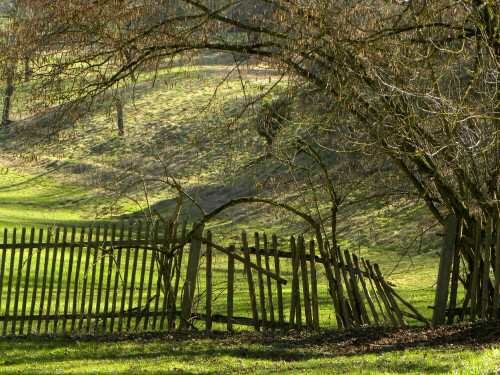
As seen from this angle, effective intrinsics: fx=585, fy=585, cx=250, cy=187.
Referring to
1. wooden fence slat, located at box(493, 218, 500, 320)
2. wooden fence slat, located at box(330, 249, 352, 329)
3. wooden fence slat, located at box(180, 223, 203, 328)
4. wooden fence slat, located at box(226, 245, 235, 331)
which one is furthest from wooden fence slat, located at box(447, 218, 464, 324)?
wooden fence slat, located at box(180, 223, 203, 328)

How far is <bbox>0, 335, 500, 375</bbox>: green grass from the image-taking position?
18.0ft

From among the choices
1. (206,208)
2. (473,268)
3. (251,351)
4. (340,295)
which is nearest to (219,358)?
(251,351)

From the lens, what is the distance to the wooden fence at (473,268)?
743 cm

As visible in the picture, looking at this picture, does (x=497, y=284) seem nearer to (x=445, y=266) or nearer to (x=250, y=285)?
(x=445, y=266)

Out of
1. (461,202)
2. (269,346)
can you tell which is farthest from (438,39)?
(269,346)

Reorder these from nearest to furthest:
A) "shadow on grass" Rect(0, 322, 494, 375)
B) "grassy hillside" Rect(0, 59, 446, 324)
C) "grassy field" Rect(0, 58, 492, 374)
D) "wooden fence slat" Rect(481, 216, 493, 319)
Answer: "shadow on grass" Rect(0, 322, 494, 375) → "grassy field" Rect(0, 58, 492, 374) → "wooden fence slat" Rect(481, 216, 493, 319) → "grassy hillside" Rect(0, 59, 446, 324)

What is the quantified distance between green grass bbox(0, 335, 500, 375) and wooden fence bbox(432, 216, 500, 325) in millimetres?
1626

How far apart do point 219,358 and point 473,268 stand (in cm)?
384

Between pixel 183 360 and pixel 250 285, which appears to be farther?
pixel 250 285

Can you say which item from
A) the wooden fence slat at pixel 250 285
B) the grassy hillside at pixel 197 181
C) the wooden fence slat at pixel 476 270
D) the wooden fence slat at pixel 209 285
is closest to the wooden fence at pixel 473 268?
the wooden fence slat at pixel 476 270

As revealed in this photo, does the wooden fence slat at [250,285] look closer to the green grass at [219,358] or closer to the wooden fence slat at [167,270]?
the green grass at [219,358]

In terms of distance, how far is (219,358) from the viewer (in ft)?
20.3

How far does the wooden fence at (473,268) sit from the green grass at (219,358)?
64.0 inches

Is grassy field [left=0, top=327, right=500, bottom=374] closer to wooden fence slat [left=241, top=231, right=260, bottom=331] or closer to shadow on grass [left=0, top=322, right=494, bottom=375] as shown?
shadow on grass [left=0, top=322, right=494, bottom=375]
